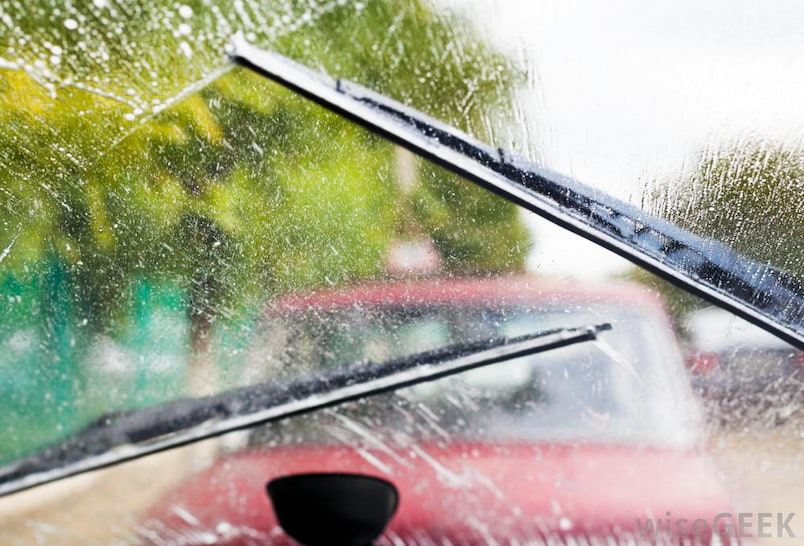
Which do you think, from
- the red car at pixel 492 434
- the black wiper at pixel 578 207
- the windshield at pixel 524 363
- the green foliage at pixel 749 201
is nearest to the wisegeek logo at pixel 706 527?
the red car at pixel 492 434

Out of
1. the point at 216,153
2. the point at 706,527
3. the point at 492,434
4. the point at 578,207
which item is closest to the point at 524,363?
the point at 492,434

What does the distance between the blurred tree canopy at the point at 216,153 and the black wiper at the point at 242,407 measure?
167mm

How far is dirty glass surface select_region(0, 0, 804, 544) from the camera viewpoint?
1.03 metres

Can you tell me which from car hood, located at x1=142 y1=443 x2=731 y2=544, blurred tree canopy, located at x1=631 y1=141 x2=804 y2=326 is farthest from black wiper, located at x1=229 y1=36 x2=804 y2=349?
car hood, located at x1=142 y1=443 x2=731 y2=544

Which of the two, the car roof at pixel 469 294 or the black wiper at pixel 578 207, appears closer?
the black wiper at pixel 578 207

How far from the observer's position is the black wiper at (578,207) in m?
1.05

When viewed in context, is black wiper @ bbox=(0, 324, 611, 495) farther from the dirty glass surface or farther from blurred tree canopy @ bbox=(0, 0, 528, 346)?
blurred tree canopy @ bbox=(0, 0, 528, 346)

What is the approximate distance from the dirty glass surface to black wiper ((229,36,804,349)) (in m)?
0.02

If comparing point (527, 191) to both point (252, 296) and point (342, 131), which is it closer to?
point (342, 131)

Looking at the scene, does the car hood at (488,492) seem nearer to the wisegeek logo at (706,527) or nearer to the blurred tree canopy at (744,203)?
the wisegeek logo at (706,527)

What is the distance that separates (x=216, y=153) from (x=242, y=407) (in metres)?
0.48

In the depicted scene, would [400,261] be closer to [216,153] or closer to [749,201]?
[216,153]

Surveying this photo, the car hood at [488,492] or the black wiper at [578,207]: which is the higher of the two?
the black wiper at [578,207]

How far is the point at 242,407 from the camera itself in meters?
1.16
